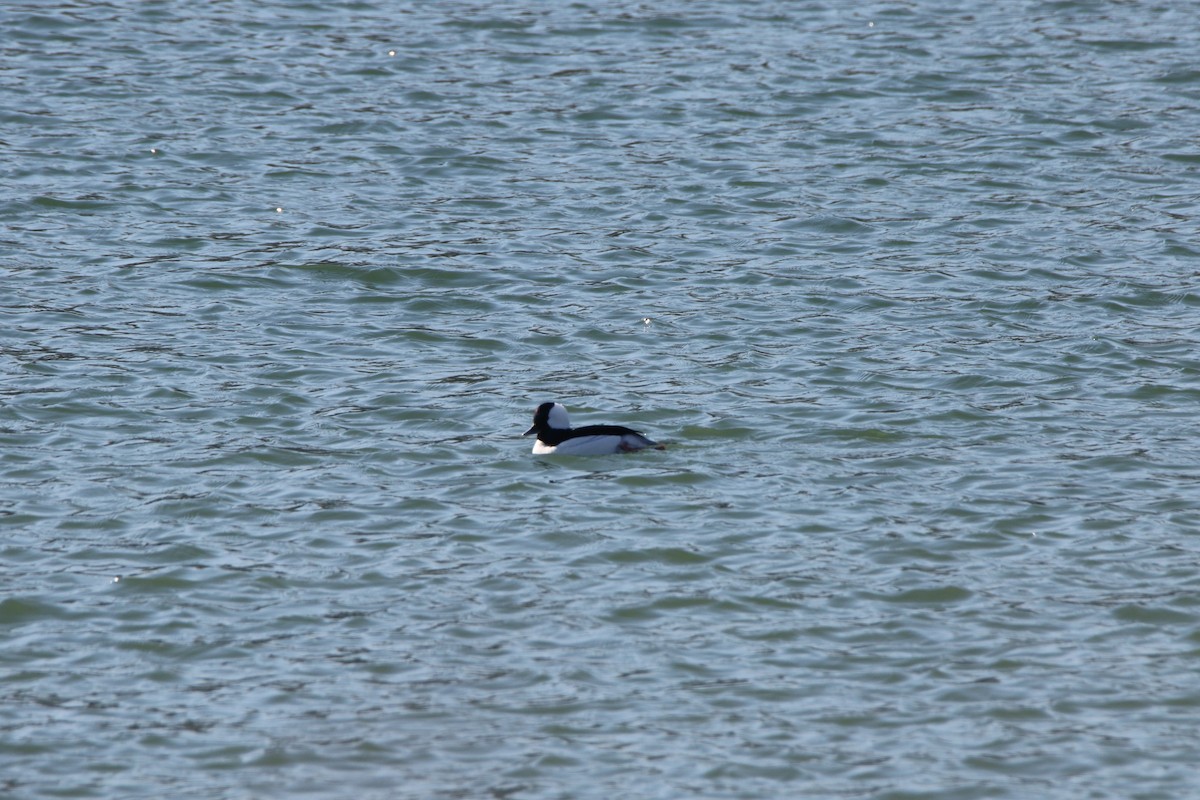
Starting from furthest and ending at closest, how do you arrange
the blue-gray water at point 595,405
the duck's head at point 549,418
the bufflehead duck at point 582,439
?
the duck's head at point 549,418 < the bufflehead duck at point 582,439 < the blue-gray water at point 595,405

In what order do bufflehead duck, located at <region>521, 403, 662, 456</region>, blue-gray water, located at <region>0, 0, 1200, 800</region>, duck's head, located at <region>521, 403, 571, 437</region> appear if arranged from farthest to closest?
duck's head, located at <region>521, 403, 571, 437</region>
bufflehead duck, located at <region>521, 403, 662, 456</region>
blue-gray water, located at <region>0, 0, 1200, 800</region>

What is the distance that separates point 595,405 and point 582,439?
1246 millimetres

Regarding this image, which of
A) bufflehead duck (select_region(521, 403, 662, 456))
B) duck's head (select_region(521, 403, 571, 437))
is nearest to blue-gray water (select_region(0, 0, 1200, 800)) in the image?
bufflehead duck (select_region(521, 403, 662, 456))

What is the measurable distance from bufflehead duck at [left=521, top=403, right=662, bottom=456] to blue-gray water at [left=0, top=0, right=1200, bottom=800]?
0.12m

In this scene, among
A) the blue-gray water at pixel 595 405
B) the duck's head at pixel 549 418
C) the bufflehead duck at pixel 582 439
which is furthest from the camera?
the duck's head at pixel 549 418

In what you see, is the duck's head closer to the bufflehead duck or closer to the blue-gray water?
the bufflehead duck

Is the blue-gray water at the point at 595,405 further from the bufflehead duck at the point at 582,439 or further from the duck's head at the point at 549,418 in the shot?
the duck's head at the point at 549,418

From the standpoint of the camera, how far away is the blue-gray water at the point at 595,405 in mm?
8906

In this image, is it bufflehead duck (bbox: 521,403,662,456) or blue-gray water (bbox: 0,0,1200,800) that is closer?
blue-gray water (bbox: 0,0,1200,800)

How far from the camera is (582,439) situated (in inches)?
499

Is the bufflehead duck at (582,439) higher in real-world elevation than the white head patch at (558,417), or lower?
lower

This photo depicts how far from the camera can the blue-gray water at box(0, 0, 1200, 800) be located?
891 cm

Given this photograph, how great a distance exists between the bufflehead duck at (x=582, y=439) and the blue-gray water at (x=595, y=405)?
116mm

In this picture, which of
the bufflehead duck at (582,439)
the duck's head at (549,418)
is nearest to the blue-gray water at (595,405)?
the bufflehead duck at (582,439)
